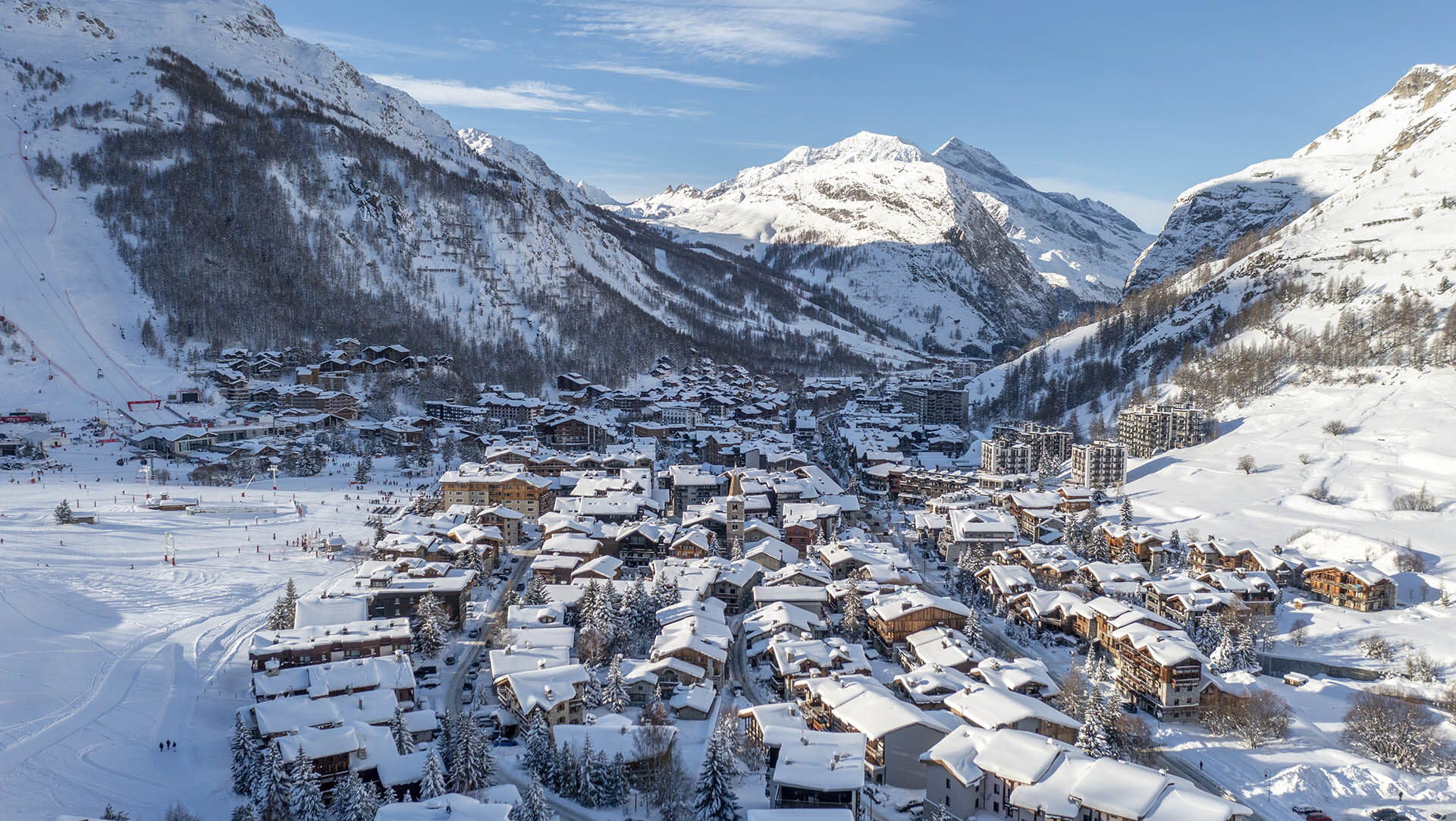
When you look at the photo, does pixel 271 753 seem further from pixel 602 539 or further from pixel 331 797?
pixel 602 539

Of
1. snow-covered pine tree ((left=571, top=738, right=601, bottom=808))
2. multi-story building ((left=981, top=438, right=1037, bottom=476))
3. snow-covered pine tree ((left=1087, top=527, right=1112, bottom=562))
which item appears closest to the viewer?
snow-covered pine tree ((left=571, top=738, right=601, bottom=808))

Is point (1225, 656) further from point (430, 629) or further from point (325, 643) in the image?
point (325, 643)

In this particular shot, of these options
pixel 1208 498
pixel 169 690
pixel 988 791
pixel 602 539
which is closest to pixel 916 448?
pixel 1208 498

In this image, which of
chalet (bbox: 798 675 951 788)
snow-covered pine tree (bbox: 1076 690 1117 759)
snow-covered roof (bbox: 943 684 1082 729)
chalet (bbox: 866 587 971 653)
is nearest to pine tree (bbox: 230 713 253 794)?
chalet (bbox: 798 675 951 788)

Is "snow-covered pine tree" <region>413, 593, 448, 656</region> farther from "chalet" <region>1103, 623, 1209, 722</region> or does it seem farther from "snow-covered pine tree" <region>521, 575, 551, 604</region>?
"chalet" <region>1103, 623, 1209, 722</region>

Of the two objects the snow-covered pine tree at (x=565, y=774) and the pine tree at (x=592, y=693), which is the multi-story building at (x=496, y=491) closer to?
the pine tree at (x=592, y=693)
